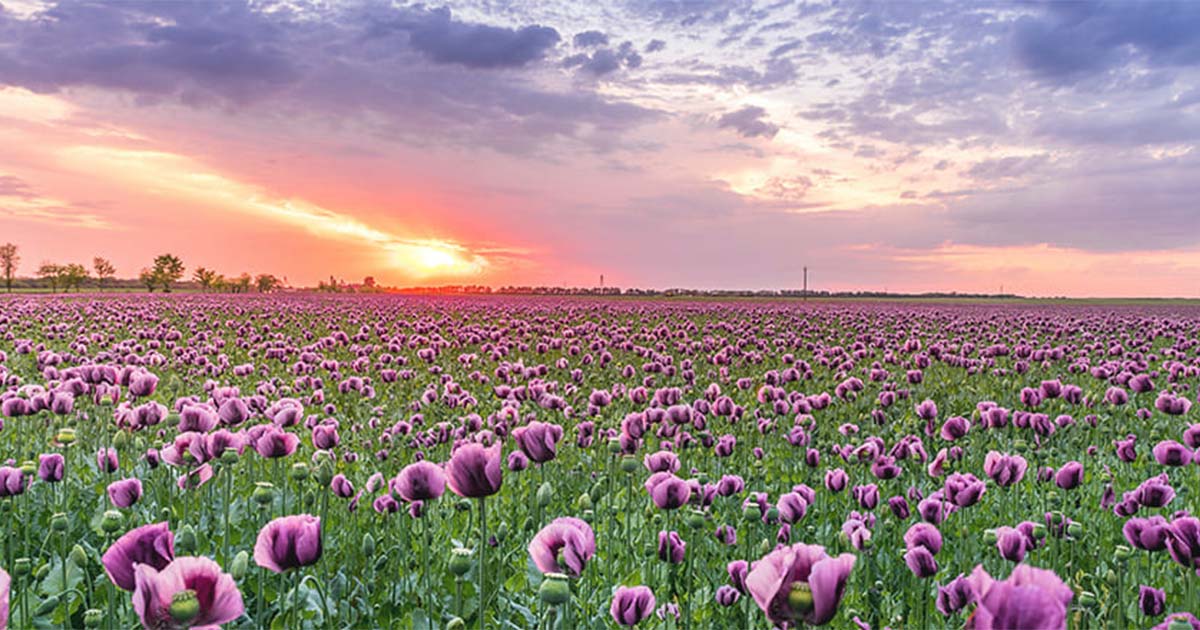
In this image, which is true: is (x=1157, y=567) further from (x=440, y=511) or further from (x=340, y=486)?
(x=340, y=486)

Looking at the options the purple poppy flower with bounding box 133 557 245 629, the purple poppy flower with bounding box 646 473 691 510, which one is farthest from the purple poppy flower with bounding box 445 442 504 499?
the purple poppy flower with bounding box 133 557 245 629

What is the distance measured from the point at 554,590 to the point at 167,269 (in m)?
132

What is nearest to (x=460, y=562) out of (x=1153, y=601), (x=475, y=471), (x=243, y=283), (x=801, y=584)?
(x=475, y=471)

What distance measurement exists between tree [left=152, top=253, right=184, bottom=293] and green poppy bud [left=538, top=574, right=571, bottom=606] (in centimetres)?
12068

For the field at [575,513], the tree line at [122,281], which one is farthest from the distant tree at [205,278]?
the field at [575,513]

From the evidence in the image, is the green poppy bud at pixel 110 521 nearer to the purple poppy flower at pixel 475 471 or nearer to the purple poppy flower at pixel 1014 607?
the purple poppy flower at pixel 475 471

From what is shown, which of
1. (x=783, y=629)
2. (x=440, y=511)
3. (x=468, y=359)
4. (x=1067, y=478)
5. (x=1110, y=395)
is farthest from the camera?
(x=468, y=359)

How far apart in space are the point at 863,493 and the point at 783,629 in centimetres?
234

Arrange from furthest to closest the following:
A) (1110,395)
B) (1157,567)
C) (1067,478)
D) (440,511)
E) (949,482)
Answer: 1. (1110,395)
2. (440,511)
3. (1157,567)
4. (1067,478)
5. (949,482)

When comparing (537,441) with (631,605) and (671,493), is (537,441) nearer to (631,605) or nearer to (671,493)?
(671,493)

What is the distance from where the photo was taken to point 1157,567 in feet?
15.1

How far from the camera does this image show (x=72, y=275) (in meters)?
108

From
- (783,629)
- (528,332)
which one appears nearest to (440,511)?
(783,629)

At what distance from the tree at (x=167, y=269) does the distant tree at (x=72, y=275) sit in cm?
956
